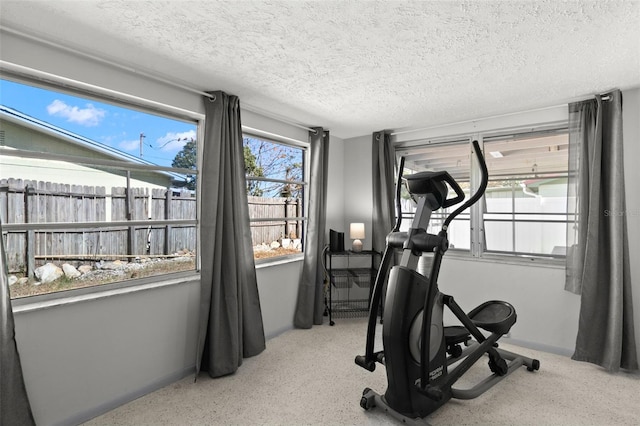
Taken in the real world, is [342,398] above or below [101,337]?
below

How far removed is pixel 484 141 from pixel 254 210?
2.59 meters

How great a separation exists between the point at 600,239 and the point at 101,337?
3.90m

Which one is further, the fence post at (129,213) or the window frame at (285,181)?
the window frame at (285,181)

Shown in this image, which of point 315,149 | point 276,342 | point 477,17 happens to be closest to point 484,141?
point 315,149

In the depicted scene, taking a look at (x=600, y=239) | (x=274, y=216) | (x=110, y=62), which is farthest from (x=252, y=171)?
(x=600, y=239)

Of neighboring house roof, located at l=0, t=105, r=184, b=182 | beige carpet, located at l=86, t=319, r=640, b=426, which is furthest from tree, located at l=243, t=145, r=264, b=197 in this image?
beige carpet, located at l=86, t=319, r=640, b=426

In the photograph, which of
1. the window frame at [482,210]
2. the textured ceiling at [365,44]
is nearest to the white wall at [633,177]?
the textured ceiling at [365,44]

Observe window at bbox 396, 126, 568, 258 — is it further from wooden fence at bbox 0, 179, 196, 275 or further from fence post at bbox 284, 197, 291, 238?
wooden fence at bbox 0, 179, 196, 275

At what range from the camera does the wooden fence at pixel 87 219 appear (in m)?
2.05

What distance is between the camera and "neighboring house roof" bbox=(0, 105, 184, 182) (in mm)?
2022

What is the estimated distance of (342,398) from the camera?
96.9 inches

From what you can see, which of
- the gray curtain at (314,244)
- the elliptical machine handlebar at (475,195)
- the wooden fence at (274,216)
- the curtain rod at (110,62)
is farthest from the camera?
the gray curtain at (314,244)

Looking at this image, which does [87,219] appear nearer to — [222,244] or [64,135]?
[64,135]

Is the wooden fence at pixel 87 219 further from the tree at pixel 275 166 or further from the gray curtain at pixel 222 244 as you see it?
the tree at pixel 275 166
